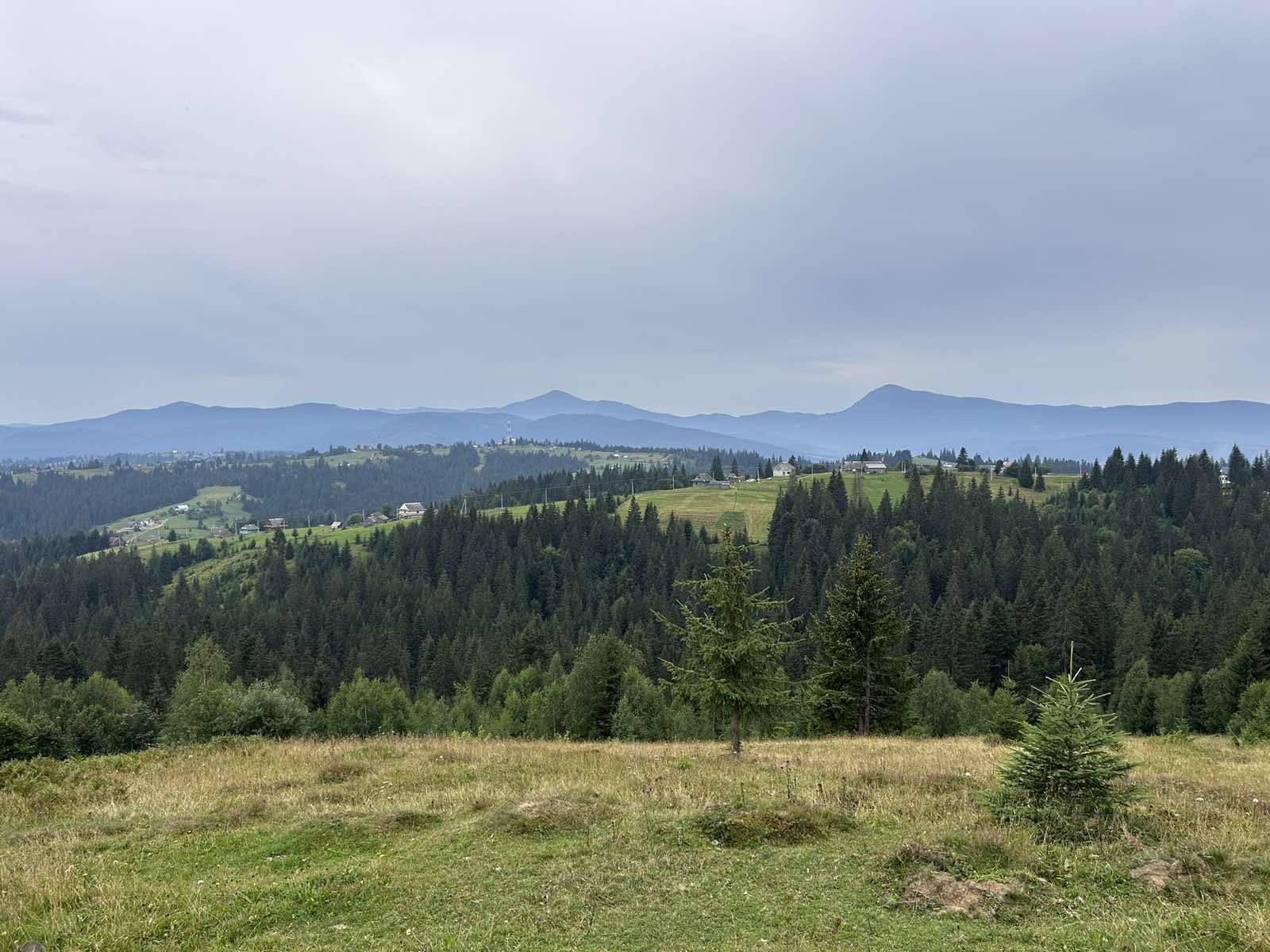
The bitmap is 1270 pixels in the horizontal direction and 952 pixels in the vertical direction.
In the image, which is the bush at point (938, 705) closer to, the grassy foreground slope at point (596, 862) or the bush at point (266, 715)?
the grassy foreground slope at point (596, 862)

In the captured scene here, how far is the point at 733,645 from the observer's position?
2516cm

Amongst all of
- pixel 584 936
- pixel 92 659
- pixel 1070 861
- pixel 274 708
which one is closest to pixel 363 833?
pixel 584 936

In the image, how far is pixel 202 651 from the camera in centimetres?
8450

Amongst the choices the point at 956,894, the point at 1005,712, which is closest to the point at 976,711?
the point at 1005,712

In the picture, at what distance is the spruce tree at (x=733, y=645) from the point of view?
2508 centimetres

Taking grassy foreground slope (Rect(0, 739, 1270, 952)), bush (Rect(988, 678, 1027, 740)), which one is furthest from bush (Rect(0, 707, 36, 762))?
bush (Rect(988, 678, 1027, 740))

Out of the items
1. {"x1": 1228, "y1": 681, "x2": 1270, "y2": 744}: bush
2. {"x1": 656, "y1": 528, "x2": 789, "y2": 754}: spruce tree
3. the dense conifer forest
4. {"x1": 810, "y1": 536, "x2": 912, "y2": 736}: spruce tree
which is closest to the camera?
{"x1": 656, "y1": 528, "x2": 789, "y2": 754}: spruce tree

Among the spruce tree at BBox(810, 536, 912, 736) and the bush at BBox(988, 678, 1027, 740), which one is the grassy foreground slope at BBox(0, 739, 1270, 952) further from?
the bush at BBox(988, 678, 1027, 740)

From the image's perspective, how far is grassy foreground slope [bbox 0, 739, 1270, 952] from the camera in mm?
9891

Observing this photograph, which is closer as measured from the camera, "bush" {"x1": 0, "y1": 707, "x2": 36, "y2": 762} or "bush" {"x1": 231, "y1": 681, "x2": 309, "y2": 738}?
"bush" {"x1": 0, "y1": 707, "x2": 36, "y2": 762}

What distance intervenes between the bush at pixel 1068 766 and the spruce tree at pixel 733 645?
10913 millimetres

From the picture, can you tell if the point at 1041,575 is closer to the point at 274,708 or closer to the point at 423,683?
the point at 423,683

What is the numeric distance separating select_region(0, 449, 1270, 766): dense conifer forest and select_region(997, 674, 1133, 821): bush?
10.2 metres

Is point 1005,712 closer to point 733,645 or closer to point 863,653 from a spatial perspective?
point 863,653
